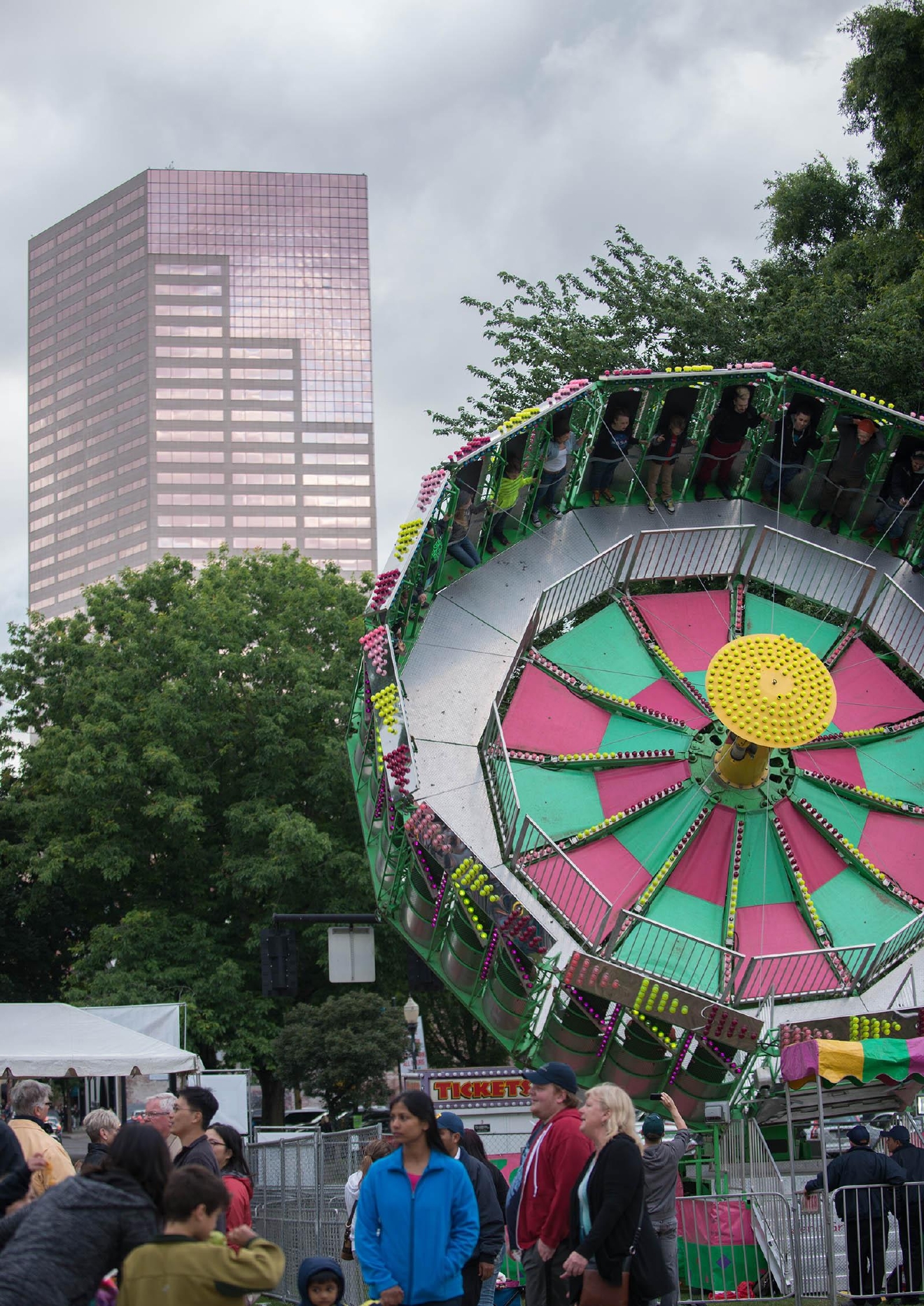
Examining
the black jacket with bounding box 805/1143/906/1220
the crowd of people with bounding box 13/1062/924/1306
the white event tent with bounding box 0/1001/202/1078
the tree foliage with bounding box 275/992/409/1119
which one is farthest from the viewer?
the tree foliage with bounding box 275/992/409/1119

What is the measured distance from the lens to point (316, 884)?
3192 centimetres

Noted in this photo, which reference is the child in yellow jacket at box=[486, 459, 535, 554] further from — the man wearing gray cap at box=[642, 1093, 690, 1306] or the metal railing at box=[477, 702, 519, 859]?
the man wearing gray cap at box=[642, 1093, 690, 1306]

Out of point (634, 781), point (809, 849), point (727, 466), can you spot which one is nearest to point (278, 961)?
point (634, 781)

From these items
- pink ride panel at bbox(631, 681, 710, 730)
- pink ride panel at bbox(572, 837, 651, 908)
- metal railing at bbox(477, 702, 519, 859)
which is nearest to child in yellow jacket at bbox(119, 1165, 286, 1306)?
metal railing at bbox(477, 702, 519, 859)

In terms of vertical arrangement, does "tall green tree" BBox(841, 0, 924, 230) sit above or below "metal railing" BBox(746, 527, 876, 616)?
above

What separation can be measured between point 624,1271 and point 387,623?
1198cm

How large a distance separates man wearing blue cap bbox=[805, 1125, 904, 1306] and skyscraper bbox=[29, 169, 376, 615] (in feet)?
479

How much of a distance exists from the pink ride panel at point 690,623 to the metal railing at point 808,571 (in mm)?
690

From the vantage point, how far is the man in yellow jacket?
28.9 ft

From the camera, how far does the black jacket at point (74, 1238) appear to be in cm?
547

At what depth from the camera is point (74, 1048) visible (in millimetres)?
19031

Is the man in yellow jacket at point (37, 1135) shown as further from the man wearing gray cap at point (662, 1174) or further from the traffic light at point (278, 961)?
the traffic light at point (278, 961)

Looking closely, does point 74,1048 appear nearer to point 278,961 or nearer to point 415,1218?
point 278,961

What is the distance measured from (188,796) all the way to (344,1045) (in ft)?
31.4
